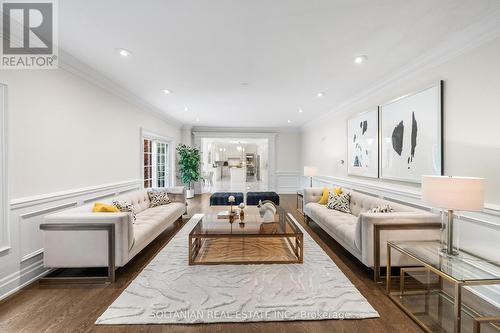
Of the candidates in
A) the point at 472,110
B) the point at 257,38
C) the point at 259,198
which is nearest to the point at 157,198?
the point at 259,198

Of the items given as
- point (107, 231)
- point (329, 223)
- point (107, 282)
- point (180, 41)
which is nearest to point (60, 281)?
point (107, 282)

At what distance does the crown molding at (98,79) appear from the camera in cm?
290

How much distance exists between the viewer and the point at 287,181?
29.6 ft

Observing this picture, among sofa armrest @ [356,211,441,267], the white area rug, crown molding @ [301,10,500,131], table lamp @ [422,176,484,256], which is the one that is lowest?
the white area rug

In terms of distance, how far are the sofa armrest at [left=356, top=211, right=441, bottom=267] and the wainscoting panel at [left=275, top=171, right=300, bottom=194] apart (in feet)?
21.1

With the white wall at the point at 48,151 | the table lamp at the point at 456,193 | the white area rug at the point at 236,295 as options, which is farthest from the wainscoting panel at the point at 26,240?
the table lamp at the point at 456,193

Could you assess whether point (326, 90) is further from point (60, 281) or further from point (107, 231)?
point (60, 281)

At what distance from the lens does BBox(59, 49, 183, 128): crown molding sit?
2900 millimetres

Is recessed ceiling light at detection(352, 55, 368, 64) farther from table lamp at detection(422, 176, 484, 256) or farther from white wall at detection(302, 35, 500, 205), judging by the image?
table lamp at detection(422, 176, 484, 256)

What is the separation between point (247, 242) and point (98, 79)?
336 centimetres

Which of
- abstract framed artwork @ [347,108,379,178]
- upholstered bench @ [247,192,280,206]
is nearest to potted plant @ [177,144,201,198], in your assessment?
upholstered bench @ [247,192,280,206]

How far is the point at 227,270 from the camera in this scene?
9.00ft

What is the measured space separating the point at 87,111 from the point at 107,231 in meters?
1.95

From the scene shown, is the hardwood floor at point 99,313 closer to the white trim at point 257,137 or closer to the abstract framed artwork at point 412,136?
the abstract framed artwork at point 412,136
